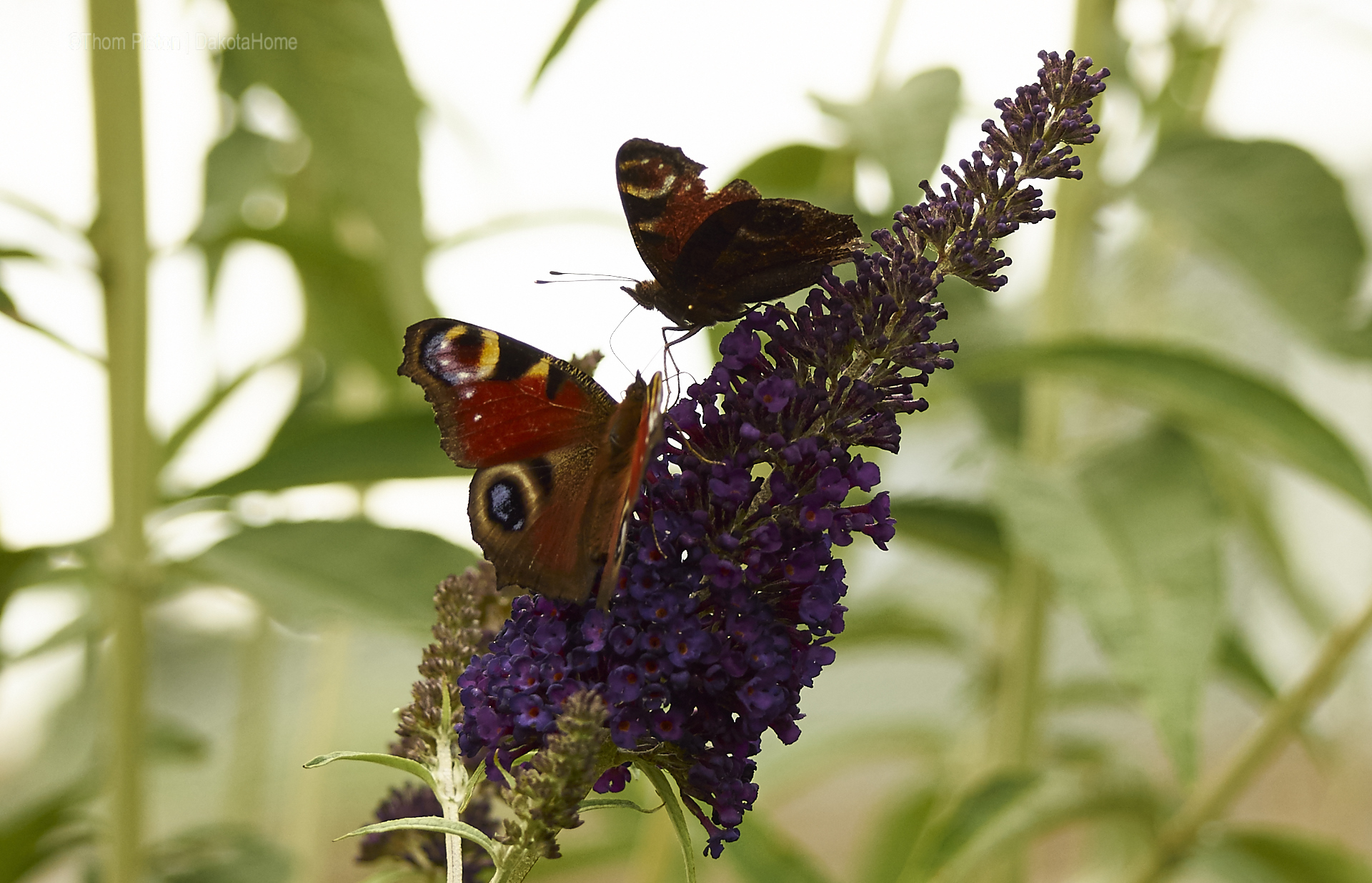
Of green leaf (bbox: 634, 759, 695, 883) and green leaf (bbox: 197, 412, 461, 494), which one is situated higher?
green leaf (bbox: 197, 412, 461, 494)

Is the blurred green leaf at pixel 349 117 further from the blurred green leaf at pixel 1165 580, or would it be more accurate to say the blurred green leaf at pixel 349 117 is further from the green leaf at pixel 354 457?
the blurred green leaf at pixel 1165 580

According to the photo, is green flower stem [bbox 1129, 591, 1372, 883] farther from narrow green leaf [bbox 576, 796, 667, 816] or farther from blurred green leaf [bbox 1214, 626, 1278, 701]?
narrow green leaf [bbox 576, 796, 667, 816]

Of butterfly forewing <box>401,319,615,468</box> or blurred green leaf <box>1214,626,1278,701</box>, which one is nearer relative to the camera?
butterfly forewing <box>401,319,615,468</box>

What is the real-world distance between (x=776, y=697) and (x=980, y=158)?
225mm

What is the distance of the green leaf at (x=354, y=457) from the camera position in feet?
2.58

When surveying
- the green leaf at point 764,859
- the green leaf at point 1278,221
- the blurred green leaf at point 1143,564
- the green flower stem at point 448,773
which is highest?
the green leaf at point 1278,221

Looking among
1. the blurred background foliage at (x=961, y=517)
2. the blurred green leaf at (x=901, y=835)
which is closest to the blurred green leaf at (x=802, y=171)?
the blurred background foliage at (x=961, y=517)

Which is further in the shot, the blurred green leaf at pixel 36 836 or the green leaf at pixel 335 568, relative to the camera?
the blurred green leaf at pixel 36 836

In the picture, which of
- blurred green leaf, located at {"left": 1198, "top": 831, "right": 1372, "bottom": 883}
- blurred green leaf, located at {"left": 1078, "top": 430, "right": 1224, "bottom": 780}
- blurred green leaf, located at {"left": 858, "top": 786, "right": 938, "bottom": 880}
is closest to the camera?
blurred green leaf, located at {"left": 1078, "top": 430, "right": 1224, "bottom": 780}

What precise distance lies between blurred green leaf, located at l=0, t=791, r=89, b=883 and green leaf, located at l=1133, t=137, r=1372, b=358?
1033mm

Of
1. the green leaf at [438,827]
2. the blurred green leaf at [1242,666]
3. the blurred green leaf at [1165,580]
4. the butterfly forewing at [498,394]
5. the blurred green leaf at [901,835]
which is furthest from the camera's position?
the blurred green leaf at [901,835]

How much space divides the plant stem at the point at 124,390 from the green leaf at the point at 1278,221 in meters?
0.79

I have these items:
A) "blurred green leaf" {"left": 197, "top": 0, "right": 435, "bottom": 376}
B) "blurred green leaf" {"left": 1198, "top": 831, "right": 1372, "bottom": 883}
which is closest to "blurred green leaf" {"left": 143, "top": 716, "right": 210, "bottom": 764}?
"blurred green leaf" {"left": 197, "top": 0, "right": 435, "bottom": 376}

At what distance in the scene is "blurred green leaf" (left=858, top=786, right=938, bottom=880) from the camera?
1.09m
